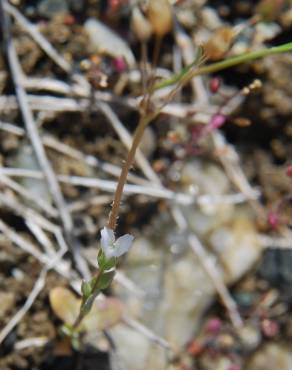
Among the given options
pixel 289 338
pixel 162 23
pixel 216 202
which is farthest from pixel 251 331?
pixel 162 23

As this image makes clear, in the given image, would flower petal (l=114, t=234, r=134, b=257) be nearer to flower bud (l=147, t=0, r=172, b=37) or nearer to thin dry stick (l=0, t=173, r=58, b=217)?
thin dry stick (l=0, t=173, r=58, b=217)

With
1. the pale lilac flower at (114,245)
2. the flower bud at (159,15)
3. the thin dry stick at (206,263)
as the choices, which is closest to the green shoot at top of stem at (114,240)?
the pale lilac flower at (114,245)

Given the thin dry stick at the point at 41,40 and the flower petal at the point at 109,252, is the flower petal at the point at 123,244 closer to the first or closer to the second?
the flower petal at the point at 109,252

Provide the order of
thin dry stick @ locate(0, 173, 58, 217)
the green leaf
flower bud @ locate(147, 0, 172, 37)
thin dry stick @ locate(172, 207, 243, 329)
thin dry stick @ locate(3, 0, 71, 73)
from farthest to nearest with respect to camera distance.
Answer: thin dry stick @ locate(172, 207, 243, 329)
thin dry stick @ locate(3, 0, 71, 73)
thin dry stick @ locate(0, 173, 58, 217)
flower bud @ locate(147, 0, 172, 37)
the green leaf

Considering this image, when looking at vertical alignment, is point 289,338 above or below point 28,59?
below

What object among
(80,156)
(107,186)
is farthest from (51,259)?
(80,156)

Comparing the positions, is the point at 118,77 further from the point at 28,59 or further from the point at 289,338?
the point at 289,338

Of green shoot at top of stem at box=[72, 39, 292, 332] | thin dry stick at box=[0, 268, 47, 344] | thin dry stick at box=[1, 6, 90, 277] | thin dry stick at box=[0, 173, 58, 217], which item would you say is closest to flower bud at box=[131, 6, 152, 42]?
thin dry stick at box=[1, 6, 90, 277]
